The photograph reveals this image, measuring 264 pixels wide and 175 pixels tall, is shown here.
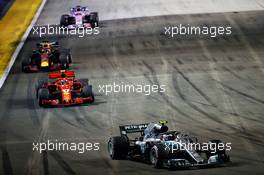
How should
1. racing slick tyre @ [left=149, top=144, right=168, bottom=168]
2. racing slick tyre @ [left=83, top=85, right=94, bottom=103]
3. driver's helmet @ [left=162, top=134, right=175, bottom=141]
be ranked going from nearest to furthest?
racing slick tyre @ [left=149, top=144, right=168, bottom=168] < driver's helmet @ [left=162, top=134, right=175, bottom=141] < racing slick tyre @ [left=83, top=85, right=94, bottom=103]

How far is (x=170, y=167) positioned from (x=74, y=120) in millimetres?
9414

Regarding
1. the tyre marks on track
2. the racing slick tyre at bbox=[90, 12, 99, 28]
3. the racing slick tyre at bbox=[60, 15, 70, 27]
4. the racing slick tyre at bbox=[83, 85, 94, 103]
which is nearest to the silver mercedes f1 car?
the tyre marks on track

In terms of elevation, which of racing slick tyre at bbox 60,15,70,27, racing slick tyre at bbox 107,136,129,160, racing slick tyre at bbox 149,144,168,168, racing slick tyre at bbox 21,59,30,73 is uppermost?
racing slick tyre at bbox 149,144,168,168

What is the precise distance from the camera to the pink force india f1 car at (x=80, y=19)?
5650cm

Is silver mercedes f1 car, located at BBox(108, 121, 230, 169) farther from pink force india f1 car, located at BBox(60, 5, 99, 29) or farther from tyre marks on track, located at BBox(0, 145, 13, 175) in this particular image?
pink force india f1 car, located at BBox(60, 5, 99, 29)

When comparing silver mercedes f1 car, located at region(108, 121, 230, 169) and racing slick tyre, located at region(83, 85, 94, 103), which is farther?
racing slick tyre, located at region(83, 85, 94, 103)

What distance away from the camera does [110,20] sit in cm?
5947

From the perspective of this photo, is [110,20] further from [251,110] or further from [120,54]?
[251,110]

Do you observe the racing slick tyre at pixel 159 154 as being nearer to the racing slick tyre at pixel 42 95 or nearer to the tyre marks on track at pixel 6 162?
the tyre marks on track at pixel 6 162

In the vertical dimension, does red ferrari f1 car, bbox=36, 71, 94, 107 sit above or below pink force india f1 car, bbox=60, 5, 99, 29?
above

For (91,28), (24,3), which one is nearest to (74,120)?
(91,28)

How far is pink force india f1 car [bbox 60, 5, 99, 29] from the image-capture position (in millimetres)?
56500

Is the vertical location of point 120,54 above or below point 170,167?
below

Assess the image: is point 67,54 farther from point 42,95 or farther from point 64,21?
point 64,21
